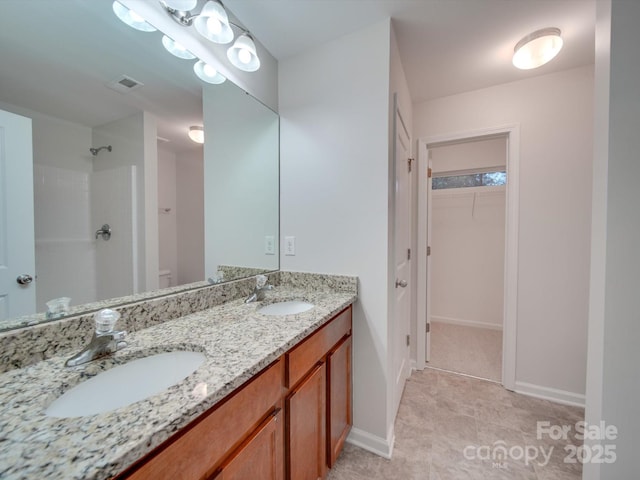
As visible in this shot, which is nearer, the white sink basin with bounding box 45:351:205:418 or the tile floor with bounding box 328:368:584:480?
the white sink basin with bounding box 45:351:205:418

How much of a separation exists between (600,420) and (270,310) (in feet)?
5.01

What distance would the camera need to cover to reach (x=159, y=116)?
1.15 meters

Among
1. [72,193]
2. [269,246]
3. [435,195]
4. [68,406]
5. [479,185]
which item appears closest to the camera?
[68,406]

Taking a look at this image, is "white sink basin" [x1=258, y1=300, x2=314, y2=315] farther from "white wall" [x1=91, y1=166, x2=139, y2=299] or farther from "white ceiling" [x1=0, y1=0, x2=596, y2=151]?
"white ceiling" [x1=0, y1=0, x2=596, y2=151]

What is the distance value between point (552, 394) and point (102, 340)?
2.83m

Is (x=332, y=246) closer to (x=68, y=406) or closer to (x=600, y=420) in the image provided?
(x=68, y=406)

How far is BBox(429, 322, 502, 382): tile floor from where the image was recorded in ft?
7.55

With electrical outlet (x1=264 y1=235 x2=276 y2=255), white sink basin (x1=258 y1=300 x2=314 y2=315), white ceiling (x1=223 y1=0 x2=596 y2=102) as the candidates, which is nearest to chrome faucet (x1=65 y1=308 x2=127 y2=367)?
white sink basin (x1=258 y1=300 x2=314 y2=315)

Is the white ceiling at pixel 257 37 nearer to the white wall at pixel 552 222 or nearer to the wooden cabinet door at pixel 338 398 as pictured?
the white wall at pixel 552 222

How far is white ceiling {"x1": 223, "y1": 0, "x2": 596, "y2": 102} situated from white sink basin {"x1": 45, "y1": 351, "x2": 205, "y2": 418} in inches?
67.1

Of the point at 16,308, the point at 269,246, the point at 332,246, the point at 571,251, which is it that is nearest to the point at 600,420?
the point at 571,251

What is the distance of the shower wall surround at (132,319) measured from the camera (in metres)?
0.72

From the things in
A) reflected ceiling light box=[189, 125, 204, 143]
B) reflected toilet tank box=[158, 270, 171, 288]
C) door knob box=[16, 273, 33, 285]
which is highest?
reflected ceiling light box=[189, 125, 204, 143]

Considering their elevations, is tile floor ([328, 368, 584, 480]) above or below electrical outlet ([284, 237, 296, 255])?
below
